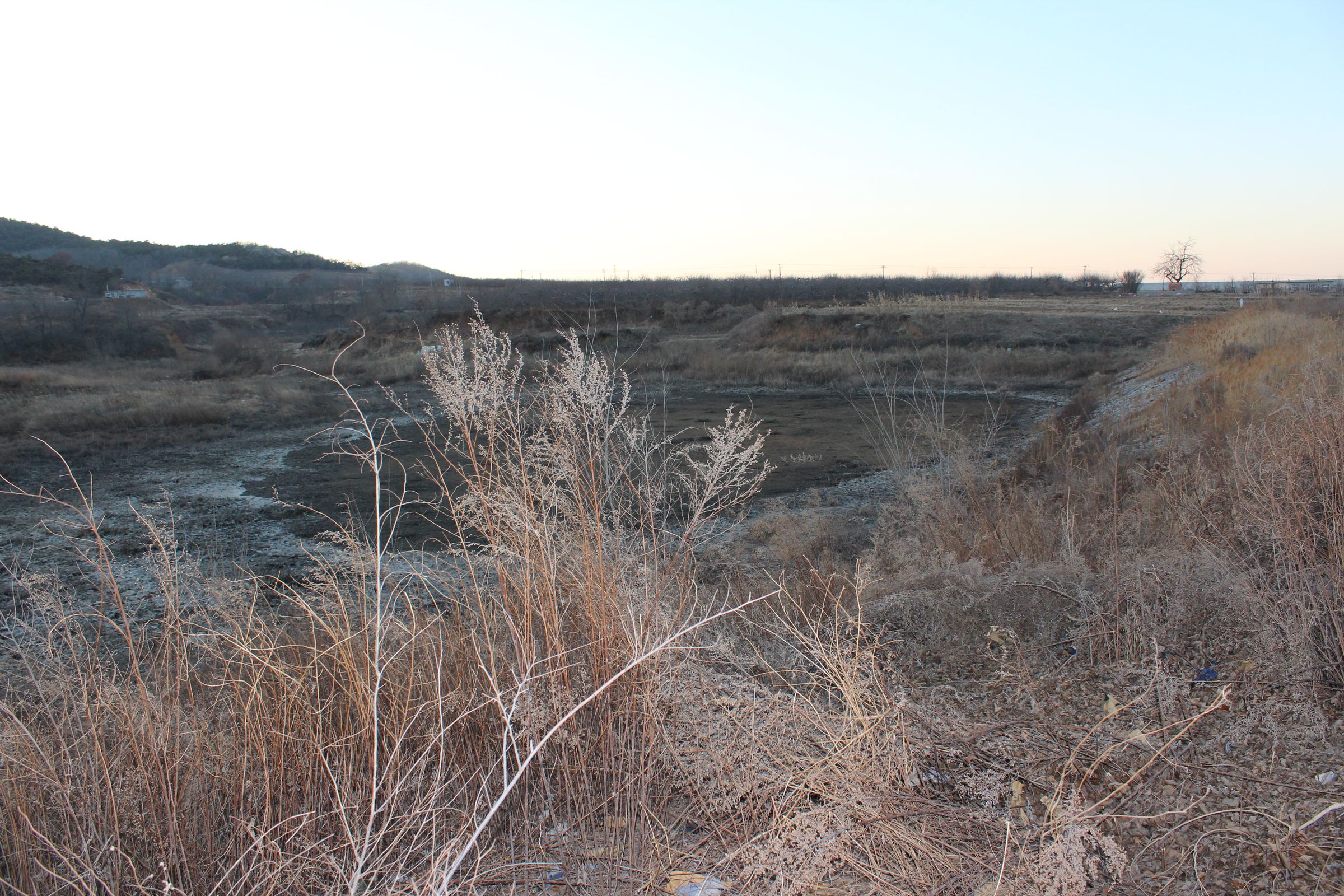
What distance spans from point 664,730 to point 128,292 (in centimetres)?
7480

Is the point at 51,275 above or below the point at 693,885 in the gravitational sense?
above

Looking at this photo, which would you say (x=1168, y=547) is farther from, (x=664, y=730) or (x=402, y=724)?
(x=402, y=724)

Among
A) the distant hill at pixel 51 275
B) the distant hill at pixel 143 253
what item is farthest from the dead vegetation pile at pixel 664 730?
the distant hill at pixel 143 253

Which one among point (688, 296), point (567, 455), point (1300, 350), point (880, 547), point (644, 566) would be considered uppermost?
point (688, 296)

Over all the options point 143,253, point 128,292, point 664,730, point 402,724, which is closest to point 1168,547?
point 664,730

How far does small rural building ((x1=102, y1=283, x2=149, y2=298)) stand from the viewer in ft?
191

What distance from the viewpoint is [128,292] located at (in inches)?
2424

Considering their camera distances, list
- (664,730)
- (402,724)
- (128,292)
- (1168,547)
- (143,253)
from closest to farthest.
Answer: (664,730) → (402,724) → (1168,547) → (128,292) → (143,253)

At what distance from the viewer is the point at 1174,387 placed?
35.1 ft

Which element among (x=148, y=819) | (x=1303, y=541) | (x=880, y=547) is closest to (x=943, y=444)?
(x=880, y=547)

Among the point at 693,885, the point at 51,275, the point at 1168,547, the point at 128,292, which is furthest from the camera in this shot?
the point at 128,292

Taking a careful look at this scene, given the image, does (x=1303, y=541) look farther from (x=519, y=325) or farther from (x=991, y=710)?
(x=519, y=325)

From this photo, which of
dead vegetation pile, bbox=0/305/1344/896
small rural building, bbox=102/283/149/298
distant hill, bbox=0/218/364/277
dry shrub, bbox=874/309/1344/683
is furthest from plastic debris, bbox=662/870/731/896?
distant hill, bbox=0/218/364/277

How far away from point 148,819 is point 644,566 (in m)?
1.58
